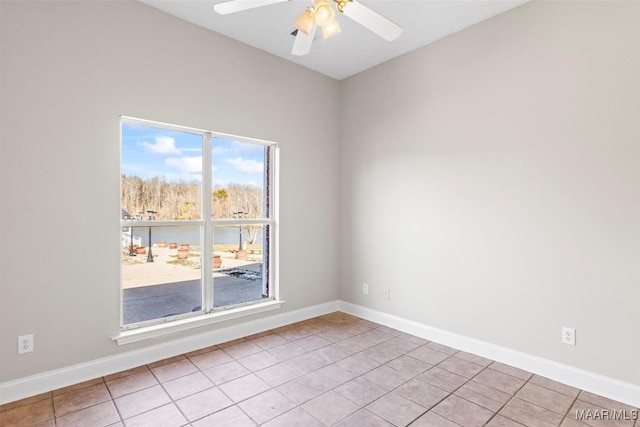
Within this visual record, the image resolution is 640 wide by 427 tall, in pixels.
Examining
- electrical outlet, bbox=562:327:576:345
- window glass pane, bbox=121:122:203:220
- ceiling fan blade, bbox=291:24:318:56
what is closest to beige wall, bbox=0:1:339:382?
window glass pane, bbox=121:122:203:220

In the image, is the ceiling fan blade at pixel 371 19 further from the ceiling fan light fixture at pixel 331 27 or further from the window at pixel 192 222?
the window at pixel 192 222

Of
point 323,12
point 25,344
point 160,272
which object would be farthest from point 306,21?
point 25,344

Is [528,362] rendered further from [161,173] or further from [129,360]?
[161,173]

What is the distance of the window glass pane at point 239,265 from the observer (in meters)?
3.33

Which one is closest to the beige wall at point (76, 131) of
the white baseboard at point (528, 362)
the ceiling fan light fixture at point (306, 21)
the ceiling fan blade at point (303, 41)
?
the ceiling fan blade at point (303, 41)

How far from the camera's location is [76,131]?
2451mm

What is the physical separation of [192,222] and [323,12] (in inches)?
84.4

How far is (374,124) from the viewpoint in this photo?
388 centimetres

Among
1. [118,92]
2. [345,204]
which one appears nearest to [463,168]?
[345,204]

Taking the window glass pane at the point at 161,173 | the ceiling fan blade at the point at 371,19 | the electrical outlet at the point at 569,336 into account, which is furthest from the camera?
the window glass pane at the point at 161,173

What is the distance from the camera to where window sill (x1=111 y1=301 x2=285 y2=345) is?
2.67m

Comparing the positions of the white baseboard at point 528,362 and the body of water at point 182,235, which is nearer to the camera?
the white baseboard at point 528,362

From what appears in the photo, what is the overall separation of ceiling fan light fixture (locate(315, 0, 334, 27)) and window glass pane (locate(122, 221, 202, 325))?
2161mm

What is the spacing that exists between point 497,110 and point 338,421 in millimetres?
2726
